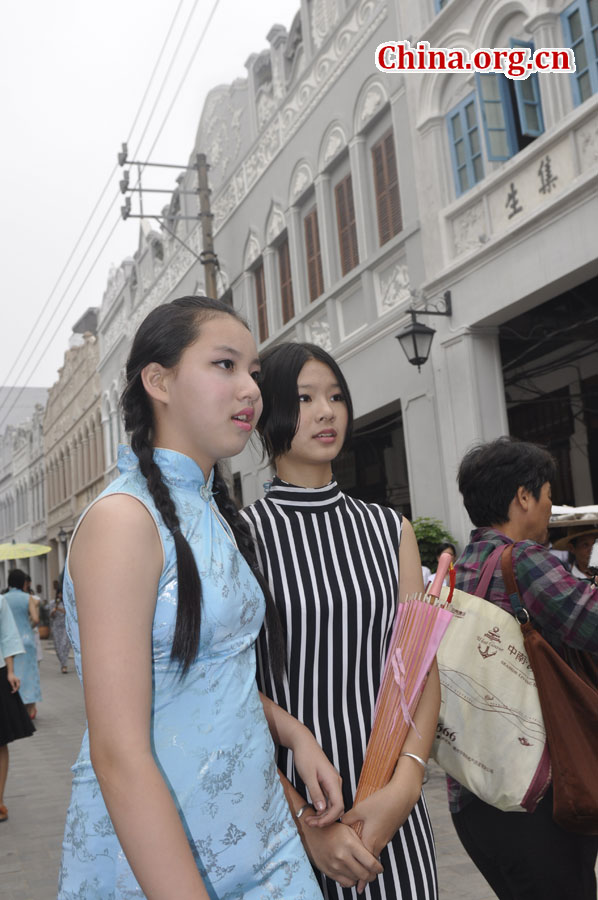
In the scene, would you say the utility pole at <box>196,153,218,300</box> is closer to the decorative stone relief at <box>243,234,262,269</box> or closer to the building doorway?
the decorative stone relief at <box>243,234,262,269</box>

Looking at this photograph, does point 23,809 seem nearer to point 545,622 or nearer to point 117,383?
point 545,622

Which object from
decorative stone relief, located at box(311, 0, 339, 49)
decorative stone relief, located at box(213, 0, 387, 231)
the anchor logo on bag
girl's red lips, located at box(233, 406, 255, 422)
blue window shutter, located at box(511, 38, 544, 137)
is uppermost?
decorative stone relief, located at box(311, 0, 339, 49)

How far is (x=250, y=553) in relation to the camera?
1760 mm

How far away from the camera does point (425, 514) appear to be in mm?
10375

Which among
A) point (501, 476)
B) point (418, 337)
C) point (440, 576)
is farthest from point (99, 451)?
point (440, 576)

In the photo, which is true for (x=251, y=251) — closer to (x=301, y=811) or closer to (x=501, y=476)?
(x=501, y=476)

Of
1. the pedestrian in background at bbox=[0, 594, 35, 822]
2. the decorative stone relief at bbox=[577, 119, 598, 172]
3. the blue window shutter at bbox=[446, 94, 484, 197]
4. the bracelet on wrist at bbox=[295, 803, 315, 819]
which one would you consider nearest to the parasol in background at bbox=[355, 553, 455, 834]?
the bracelet on wrist at bbox=[295, 803, 315, 819]

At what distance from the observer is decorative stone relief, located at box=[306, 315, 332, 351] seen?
12867 mm

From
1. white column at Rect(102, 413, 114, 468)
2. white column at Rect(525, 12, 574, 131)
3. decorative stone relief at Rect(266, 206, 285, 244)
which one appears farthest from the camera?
white column at Rect(102, 413, 114, 468)

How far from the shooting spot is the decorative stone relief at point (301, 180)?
525 inches

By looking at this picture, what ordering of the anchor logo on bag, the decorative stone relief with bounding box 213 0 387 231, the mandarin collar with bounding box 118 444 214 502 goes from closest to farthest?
1. the mandarin collar with bounding box 118 444 214 502
2. the anchor logo on bag
3. the decorative stone relief with bounding box 213 0 387 231

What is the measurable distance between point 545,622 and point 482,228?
24.8 feet

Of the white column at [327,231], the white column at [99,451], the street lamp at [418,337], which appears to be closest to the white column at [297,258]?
the white column at [327,231]

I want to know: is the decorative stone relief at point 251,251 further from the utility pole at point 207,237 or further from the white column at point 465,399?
the white column at point 465,399
